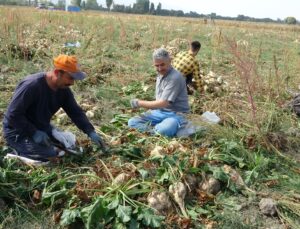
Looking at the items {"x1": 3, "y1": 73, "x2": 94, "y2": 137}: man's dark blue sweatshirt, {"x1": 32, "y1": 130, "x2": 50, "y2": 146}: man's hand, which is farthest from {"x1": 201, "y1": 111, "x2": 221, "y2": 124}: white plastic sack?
{"x1": 32, "y1": 130, "x2": 50, "y2": 146}: man's hand

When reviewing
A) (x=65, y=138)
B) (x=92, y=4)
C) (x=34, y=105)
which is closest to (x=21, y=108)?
(x=34, y=105)

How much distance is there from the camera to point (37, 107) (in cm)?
343

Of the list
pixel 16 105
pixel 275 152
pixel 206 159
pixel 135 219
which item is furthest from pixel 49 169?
pixel 275 152

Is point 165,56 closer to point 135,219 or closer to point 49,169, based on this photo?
point 49,169

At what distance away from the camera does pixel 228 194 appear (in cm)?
331

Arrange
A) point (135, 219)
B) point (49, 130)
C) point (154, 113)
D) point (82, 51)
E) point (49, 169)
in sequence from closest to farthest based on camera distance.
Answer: point (135, 219) < point (49, 169) < point (49, 130) < point (154, 113) < point (82, 51)

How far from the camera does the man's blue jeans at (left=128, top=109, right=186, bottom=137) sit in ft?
14.1

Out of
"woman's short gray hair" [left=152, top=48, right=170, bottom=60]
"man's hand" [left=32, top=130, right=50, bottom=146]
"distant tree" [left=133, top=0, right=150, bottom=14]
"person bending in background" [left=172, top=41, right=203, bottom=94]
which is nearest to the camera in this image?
"man's hand" [left=32, top=130, right=50, bottom=146]

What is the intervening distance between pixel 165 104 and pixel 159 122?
0.30 m

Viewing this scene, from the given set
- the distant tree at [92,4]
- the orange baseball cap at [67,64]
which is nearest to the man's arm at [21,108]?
the orange baseball cap at [67,64]

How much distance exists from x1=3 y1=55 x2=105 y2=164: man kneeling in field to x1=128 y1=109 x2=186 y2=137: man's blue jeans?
1.09 metres

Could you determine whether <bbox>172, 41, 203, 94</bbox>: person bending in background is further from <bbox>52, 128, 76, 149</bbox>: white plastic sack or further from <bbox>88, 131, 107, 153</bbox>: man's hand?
<bbox>52, 128, 76, 149</bbox>: white plastic sack

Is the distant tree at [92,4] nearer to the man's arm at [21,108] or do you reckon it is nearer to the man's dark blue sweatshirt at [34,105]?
the man's dark blue sweatshirt at [34,105]

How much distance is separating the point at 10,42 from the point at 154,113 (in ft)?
12.7
